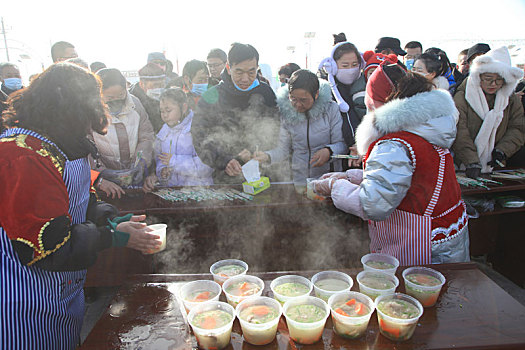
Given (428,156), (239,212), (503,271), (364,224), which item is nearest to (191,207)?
(239,212)

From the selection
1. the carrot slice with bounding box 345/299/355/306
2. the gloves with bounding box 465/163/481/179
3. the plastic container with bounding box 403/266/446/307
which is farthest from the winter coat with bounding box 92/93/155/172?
the gloves with bounding box 465/163/481/179

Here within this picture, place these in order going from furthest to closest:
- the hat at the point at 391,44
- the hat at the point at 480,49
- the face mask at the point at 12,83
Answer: the face mask at the point at 12,83, the hat at the point at 391,44, the hat at the point at 480,49

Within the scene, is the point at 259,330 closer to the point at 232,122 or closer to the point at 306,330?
the point at 306,330

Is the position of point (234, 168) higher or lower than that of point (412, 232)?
higher

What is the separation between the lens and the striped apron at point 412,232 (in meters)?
1.95

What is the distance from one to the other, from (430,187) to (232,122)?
234cm

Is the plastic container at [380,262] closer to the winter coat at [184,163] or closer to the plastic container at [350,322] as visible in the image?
the plastic container at [350,322]

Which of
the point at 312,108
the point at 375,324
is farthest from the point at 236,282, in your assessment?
the point at 312,108

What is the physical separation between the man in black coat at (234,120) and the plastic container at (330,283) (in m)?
1.94

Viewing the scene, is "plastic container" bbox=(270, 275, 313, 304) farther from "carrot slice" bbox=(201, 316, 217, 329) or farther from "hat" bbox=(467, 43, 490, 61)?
"hat" bbox=(467, 43, 490, 61)

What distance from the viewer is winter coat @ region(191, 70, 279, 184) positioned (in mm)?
3537

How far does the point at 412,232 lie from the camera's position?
2.01 m

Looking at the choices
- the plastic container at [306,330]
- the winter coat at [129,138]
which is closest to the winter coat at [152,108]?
the winter coat at [129,138]

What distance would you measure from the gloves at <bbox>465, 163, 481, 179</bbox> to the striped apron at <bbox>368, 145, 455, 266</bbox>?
1988 millimetres
